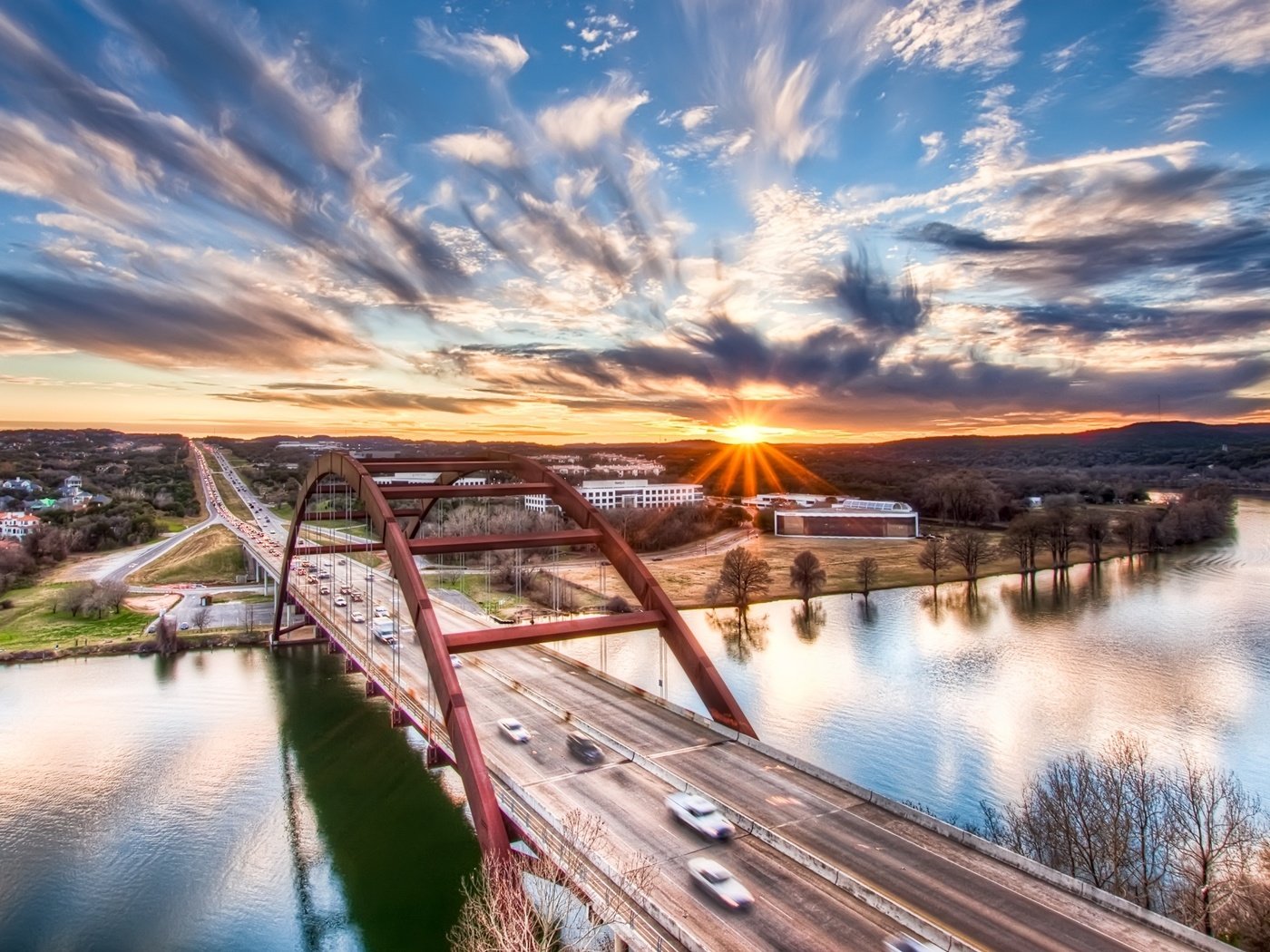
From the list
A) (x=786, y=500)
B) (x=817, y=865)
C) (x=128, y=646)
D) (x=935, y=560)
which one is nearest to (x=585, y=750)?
(x=817, y=865)

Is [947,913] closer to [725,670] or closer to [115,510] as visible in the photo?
[725,670]

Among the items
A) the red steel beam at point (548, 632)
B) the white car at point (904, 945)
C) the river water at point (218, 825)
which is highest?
the red steel beam at point (548, 632)

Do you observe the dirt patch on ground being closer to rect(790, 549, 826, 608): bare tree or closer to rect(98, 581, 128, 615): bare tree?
rect(98, 581, 128, 615): bare tree

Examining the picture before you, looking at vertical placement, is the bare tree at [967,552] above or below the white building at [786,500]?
below

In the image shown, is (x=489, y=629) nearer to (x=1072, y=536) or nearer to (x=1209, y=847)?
(x=1209, y=847)

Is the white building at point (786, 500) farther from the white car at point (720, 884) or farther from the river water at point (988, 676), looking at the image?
the white car at point (720, 884)

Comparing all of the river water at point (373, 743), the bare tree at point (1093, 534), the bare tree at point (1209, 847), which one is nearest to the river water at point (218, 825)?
the river water at point (373, 743)

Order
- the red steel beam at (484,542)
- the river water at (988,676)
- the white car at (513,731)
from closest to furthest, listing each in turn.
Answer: the white car at (513,731), the red steel beam at (484,542), the river water at (988,676)

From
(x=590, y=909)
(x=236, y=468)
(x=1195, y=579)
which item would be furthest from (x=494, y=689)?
(x=236, y=468)
